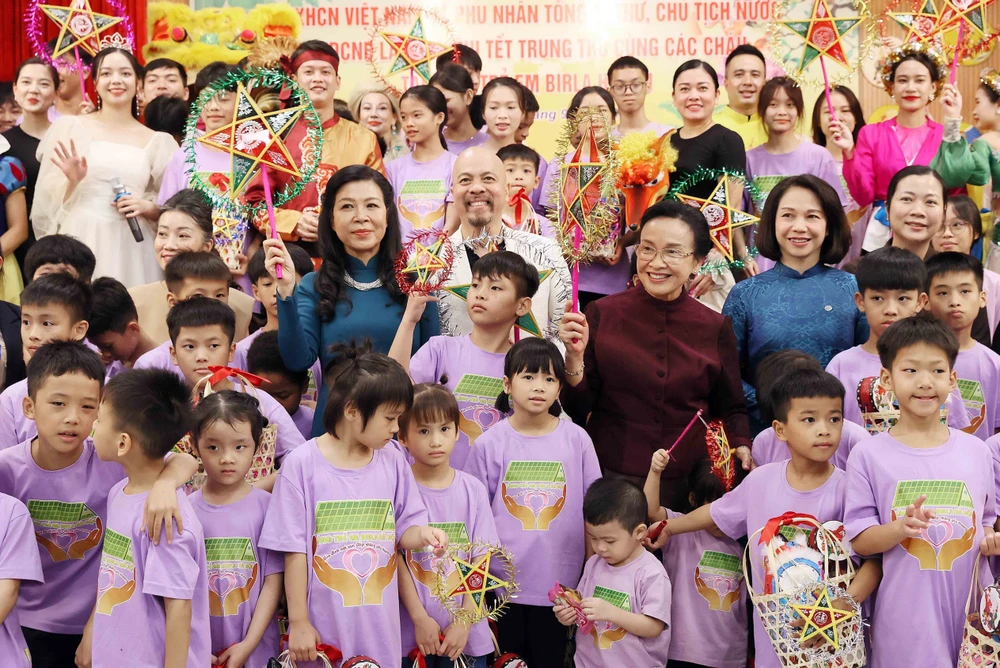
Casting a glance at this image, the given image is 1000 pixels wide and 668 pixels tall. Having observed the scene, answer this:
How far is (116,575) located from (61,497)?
33 cm

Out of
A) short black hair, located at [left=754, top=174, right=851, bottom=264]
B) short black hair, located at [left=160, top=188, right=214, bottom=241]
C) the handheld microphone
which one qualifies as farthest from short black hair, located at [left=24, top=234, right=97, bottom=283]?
short black hair, located at [left=754, top=174, right=851, bottom=264]

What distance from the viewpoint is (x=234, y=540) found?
10.4 ft

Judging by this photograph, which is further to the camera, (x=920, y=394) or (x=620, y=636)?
(x=620, y=636)

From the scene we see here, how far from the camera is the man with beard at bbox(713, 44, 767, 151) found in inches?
221

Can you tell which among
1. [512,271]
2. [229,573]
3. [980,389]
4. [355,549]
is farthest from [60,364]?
[980,389]

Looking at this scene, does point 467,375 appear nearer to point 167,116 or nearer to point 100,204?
point 100,204

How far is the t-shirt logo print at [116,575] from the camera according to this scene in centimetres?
301

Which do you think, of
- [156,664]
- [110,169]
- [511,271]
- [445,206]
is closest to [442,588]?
[156,664]

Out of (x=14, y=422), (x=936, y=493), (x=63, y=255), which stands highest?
(x=63, y=255)

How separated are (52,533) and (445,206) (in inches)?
93.4

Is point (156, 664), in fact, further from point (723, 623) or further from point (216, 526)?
point (723, 623)

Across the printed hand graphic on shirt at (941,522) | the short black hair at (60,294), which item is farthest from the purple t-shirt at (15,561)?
the printed hand graphic on shirt at (941,522)

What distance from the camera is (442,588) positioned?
318cm

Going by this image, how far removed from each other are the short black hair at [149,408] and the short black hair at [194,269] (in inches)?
36.6
